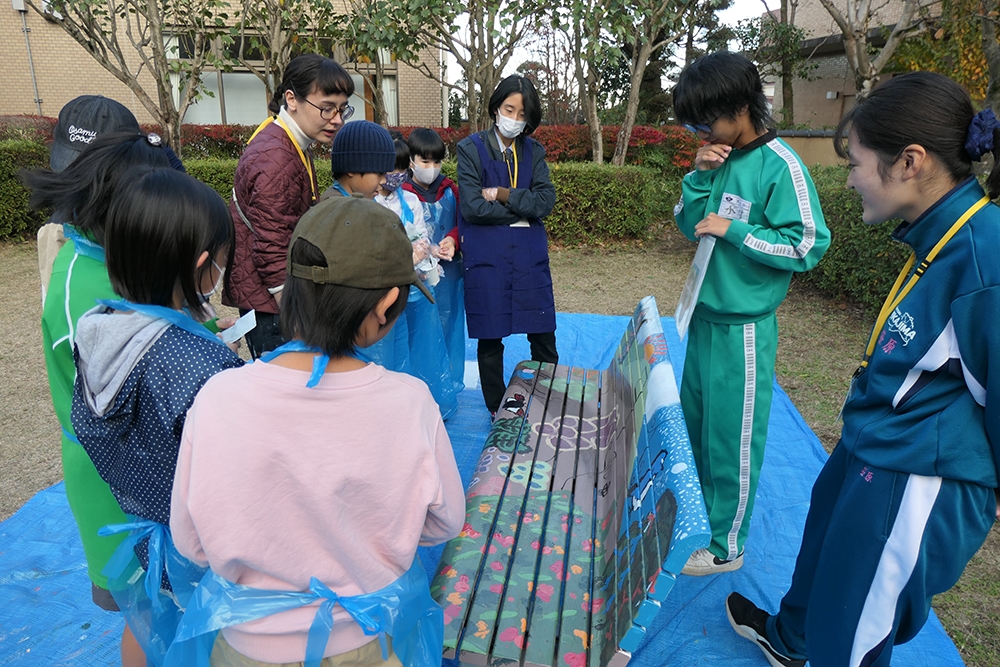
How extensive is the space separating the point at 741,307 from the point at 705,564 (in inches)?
40.4

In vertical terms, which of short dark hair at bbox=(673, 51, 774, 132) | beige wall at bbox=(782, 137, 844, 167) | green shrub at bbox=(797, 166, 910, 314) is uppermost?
beige wall at bbox=(782, 137, 844, 167)

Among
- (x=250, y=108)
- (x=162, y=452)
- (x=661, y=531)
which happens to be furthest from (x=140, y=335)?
Result: (x=250, y=108)

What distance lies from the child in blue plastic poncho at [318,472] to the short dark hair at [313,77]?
1.66 meters

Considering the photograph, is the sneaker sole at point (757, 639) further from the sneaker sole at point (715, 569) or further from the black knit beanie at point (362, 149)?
the black knit beanie at point (362, 149)

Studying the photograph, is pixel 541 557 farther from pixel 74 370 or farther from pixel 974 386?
pixel 74 370

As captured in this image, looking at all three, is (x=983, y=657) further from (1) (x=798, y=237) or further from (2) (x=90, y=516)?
(2) (x=90, y=516)

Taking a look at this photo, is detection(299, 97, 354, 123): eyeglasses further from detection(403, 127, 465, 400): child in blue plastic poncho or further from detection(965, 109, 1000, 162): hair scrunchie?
detection(965, 109, 1000, 162): hair scrunchie

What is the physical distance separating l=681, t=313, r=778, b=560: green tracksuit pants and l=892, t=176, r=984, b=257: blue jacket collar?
76 cm

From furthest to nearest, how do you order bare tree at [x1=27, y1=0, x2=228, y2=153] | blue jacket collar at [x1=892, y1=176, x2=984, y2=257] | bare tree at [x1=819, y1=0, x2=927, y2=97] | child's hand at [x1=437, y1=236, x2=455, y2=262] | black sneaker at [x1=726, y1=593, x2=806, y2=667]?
bare tree at [x1=27, y1=0, x2=228, y2=153] → bare tree at [x1=819, y1=0, x2=927, y2=97] → child's hand at [x1=437, y1=236, x2=455, y2=262] → black sneaker at [x1=726, y1=593, x2=806, y2=667] → blue jacket collar at [x1=892, y1=176, x2=984, y2=257]

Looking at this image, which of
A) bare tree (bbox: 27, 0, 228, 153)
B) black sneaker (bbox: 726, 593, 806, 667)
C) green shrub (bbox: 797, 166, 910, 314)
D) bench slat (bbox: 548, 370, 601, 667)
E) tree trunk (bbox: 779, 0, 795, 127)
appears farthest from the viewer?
tree trunk (bbox: 779, 0, 795, 127)

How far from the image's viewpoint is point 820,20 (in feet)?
60.1

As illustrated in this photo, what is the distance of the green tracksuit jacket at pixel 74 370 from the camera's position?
1.57 metres

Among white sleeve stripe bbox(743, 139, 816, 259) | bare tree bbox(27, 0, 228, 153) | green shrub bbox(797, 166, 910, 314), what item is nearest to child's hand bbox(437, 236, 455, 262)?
white sleeve stripe bbox(743, 139, 816, 259)

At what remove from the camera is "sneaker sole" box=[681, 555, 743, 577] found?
8.34ft
